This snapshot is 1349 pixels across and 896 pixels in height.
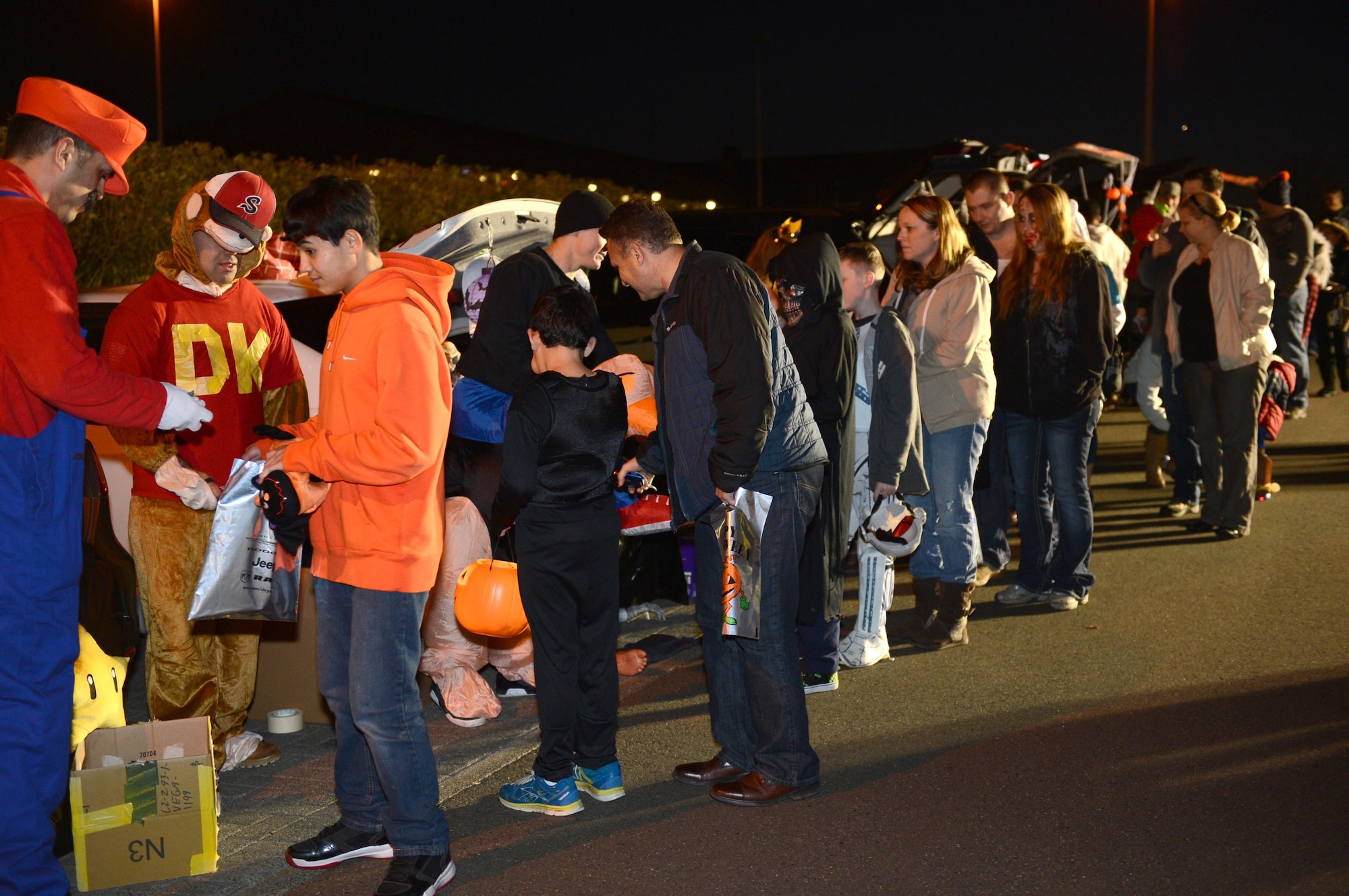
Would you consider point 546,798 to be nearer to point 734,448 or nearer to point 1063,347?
point 734,448

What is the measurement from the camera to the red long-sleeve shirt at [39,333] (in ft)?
10.8

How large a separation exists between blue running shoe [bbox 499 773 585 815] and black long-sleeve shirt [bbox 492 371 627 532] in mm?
1007

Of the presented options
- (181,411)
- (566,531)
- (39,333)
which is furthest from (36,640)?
(566,531)

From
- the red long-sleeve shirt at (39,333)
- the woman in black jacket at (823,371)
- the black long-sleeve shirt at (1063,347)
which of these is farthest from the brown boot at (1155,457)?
the red long-sleeve shirt at (39,333)

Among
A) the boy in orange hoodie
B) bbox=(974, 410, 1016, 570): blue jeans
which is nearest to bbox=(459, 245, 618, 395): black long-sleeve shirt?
the boy in orange hoodie

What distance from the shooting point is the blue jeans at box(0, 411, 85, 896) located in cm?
335

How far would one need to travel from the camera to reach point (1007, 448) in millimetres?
7516

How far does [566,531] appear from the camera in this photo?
429 centimetres

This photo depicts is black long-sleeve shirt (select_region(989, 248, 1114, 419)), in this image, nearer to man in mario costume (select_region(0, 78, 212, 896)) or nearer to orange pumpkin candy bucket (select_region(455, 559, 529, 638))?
orange pumpkin candy bucket (select_region(455, 559, 529, 638))

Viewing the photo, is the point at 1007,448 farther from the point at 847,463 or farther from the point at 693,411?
the point at 693,411

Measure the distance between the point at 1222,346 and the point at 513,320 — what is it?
5.47m

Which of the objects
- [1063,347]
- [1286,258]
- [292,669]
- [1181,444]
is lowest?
[292,669]

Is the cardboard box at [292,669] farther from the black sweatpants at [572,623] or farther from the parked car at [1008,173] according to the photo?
the parked car at [1008,173]

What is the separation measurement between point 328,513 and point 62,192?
119 cm
